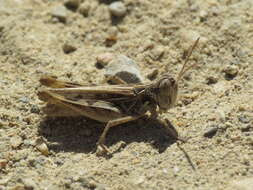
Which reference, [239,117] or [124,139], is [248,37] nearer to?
[239,117]

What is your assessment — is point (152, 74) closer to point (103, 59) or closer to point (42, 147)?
point (103, 59)

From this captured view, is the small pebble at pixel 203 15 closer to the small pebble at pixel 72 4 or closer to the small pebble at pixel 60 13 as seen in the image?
the small pebble at pixel 72 4

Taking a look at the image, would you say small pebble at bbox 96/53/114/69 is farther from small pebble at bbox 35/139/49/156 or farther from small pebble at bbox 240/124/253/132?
small pebble at bbox 240/124/253/132

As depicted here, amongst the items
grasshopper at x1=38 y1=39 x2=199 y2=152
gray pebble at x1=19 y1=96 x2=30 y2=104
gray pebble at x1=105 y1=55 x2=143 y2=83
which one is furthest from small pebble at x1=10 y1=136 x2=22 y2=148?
gray pebble at x1=105 y1=55 x2=143 y2=83

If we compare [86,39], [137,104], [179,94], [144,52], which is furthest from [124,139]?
[86,39]

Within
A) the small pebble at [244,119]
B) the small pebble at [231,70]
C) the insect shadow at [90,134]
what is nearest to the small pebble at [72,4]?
the insect shadow at [90,134]
